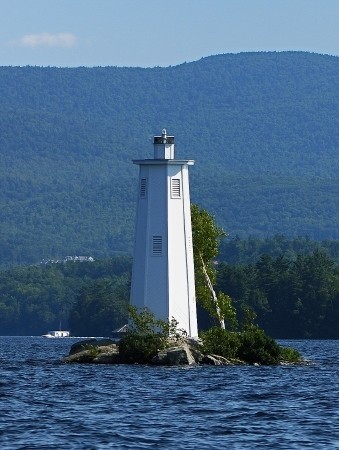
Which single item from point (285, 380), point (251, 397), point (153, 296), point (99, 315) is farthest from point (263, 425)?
point (99, 315)

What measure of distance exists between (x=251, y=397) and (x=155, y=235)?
14.3m

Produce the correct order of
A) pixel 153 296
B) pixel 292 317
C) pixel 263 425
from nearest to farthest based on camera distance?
pixel 263 425 < pixel 153 296 < pixel 292 317

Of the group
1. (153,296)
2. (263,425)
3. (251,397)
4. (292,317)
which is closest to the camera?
(263,425)

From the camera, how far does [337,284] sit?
130125 mm

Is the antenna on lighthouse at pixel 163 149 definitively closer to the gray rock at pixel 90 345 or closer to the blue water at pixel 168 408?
the gray rock at pixel 90 345

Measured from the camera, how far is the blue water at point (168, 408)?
32156 millimetres

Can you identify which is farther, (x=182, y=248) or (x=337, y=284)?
(x=337, y=284)

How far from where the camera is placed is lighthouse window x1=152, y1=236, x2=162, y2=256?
5522 centimetres

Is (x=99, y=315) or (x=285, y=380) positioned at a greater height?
(x=99, y=315)

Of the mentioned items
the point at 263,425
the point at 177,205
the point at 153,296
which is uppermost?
the point at 177,205

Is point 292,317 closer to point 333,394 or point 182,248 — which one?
point 182,248

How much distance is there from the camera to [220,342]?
55.6 metres

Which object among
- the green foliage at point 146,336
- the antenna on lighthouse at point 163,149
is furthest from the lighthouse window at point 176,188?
the green foliage at point 146,336

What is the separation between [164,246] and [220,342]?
13.6 feet
